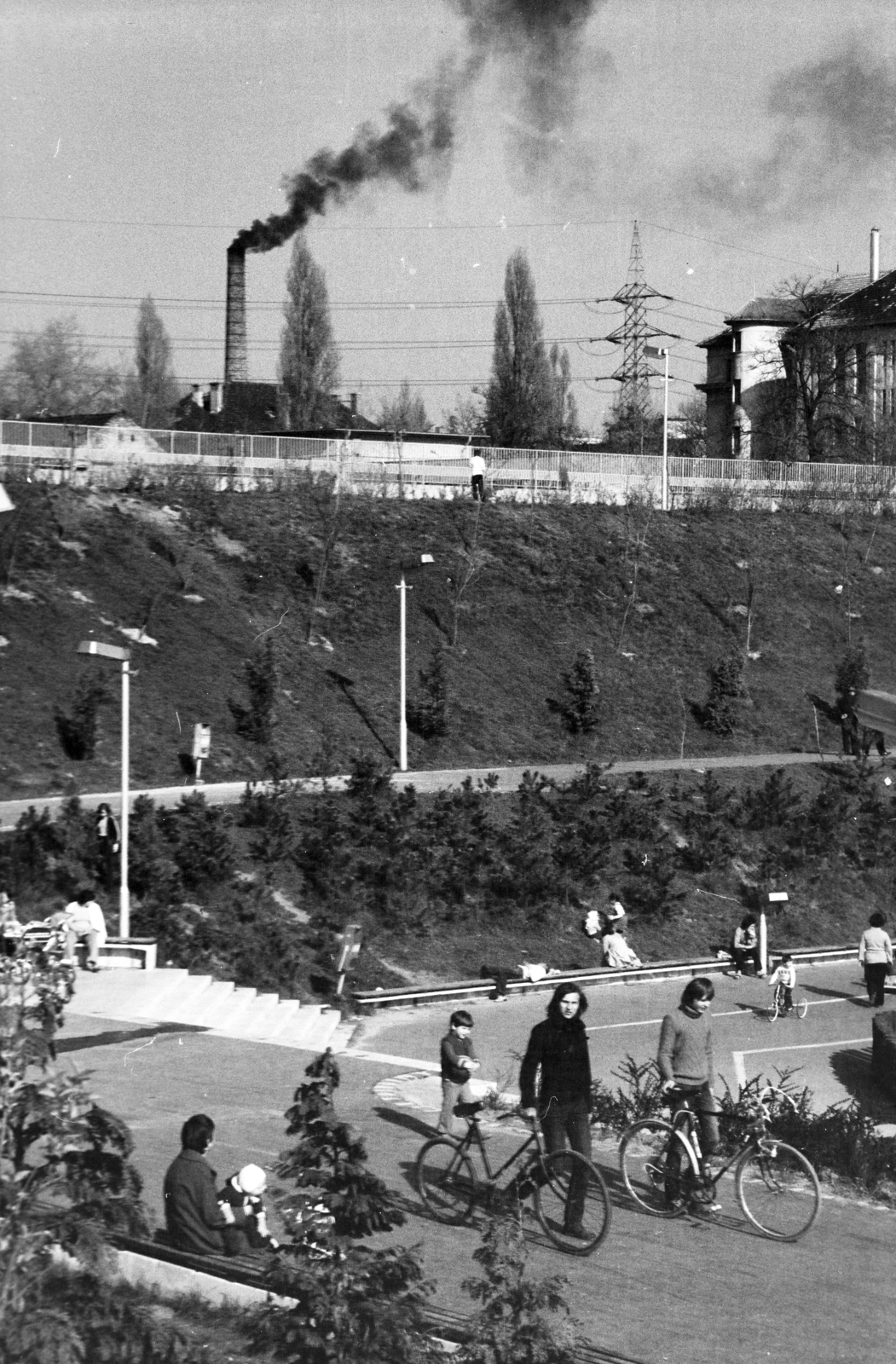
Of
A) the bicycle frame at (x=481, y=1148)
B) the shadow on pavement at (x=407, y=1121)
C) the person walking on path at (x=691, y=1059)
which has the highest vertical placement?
the person walking on path at (x=691, y=1059)

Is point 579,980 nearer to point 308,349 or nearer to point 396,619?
point 396,619

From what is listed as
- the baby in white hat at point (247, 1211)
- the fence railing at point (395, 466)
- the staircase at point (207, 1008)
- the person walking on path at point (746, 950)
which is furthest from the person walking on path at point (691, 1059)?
the fence railing at point (395, 466)

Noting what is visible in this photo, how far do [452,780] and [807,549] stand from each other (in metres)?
26.3

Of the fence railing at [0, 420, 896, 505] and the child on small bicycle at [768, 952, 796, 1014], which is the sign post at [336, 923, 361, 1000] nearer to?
the child on small bicycle at [768, 952, 796, 1014]

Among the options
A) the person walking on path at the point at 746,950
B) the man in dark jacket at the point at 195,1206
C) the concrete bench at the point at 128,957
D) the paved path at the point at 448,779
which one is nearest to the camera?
the man in dark jacket at the point at 195,1206

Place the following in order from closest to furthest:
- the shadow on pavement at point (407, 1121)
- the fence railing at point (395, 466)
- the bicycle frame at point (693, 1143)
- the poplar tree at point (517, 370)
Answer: the bicycle frame at point (693, 1143)
the shadow on pavement at point (407, 1121)
the fence railing at point (395, 466)
the poplar tree at point (517, 370)

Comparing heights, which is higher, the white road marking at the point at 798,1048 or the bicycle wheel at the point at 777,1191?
the bicycle wheel at the point at 777,1191

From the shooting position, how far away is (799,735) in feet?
149

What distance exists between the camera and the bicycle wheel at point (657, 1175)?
1011 centimetres

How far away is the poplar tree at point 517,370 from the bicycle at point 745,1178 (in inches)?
2571

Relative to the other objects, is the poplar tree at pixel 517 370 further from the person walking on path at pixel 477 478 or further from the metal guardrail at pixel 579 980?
the metal guardrail at pixel 579 980

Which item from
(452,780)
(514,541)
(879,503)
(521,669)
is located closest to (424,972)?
(452,780)

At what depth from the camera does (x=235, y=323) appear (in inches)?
2461

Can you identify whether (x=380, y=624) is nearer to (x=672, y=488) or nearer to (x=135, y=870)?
(x=672, y=488)
